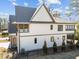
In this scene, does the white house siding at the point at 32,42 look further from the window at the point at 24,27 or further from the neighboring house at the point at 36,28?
the window at the point at 24,27

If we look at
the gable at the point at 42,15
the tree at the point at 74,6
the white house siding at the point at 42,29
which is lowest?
the white house siding at the point at 42,29

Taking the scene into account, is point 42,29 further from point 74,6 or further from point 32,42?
point 74,6

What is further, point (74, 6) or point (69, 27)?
point (69, 27)

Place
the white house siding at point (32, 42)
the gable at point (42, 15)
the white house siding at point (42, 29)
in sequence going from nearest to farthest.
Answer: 1. the white house siding at point (32, 42)
2. the white house siding at point (42, 29)
3. the gable at point (42, 15)

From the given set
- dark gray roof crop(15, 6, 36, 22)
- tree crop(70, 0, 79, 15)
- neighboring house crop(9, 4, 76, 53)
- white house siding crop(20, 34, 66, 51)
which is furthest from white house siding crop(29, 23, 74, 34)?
tree crop(70, 0, 79, 15)

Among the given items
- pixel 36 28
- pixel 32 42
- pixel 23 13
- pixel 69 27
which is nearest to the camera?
pixel 32 42

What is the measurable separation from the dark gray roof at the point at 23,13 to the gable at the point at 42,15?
128cm

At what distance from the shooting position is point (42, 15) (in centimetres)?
2731

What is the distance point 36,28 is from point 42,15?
3.21 m

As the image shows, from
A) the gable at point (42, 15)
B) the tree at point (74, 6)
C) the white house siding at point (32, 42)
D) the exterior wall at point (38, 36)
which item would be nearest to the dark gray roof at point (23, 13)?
the gable at point (42, 15)

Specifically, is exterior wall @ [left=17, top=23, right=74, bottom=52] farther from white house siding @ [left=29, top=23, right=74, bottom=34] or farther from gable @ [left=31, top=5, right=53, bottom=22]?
gable @ [left=31, top=5, right=53, bottom=22]

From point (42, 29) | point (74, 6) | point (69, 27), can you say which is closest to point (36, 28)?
point (42, 29)

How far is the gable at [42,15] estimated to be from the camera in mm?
26492

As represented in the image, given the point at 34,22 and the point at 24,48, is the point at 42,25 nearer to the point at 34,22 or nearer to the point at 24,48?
the point at 34,22
